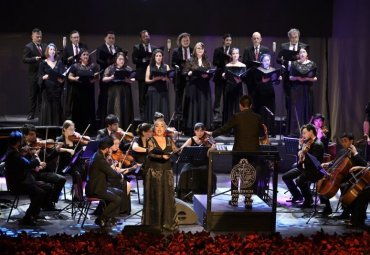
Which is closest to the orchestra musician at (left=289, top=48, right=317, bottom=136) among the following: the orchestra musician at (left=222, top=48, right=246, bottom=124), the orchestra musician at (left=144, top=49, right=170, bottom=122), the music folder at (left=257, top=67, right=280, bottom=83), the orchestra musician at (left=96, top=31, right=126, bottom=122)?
the music folder at (left=257, top=67, right=280, bottom=83)

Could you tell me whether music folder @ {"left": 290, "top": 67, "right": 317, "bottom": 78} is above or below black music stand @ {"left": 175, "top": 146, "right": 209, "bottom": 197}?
above

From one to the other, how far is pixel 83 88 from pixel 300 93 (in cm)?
413

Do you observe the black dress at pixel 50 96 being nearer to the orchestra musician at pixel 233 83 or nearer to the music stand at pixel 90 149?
the orchestra musician at pixel 233 83

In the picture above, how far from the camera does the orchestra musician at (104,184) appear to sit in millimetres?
8914

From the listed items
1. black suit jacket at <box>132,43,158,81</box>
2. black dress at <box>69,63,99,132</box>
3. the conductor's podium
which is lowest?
the conductor's podium

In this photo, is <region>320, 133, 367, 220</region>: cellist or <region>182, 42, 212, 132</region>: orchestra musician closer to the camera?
<region>320, 133, 367, 220</region>: cellist

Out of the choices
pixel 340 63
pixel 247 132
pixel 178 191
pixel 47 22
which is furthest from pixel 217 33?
pixel 247 132

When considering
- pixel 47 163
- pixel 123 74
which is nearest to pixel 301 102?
pixel 123 74

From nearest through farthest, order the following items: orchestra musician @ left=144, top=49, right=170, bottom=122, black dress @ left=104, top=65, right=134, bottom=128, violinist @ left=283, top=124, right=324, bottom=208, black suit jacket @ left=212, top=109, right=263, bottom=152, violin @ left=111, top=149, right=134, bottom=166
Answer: black suit jacket @ left=212, top=109, right=263, bottom=152
violin @ left=111, top=149, right=134, bottom=166
violinist @ left=283, top=124, right=324, bottom=208
orchestra musician @ left=144, top=49, right=170, bottom=122
black dress @ left=104, top=65, right=134, bottom=128

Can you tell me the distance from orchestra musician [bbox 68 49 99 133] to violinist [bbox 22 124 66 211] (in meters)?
3.14

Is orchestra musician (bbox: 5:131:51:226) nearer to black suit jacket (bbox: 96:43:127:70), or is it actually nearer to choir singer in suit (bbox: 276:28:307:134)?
black suit jacket (bbox: 96:43:127:70)

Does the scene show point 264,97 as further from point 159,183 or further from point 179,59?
point 159,183

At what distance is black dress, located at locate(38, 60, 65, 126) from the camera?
13133 millimetres

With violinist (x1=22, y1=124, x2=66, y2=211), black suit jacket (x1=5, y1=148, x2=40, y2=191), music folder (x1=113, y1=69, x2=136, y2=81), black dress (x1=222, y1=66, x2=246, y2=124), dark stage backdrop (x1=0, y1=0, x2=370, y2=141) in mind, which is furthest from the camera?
dark stage backdrop (x1=0, y1=0, x2=370, y2=141)
